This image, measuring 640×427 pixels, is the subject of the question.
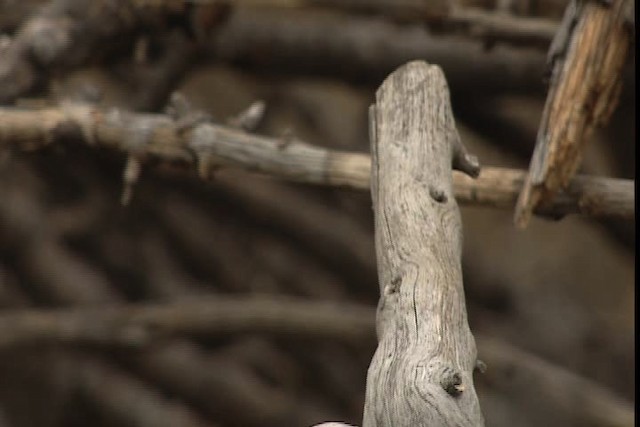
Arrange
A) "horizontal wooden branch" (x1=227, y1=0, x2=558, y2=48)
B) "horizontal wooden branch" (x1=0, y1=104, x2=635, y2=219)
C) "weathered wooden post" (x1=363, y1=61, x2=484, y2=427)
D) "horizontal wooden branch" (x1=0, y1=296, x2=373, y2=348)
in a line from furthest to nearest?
"horizontal wooden branch" (x1=0, y1=296, x2=373, y2=348) → "horizontal wooden branch" (x1=227, y1=0, x2=558, y2=48) → "horizontal wooden branch" (x1=0, y1=104, x2=635, y2=219) → "weathered wooden post" (x1=363, y1=61, x2=484, y2=427)

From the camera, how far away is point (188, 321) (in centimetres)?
374

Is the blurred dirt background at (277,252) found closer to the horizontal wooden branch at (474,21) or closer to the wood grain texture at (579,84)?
the horizontal wooden branch at (474,21)

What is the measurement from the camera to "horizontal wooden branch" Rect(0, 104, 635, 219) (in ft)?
7.26

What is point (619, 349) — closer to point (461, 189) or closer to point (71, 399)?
point (71, 399)

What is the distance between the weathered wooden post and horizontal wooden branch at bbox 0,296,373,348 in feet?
5.74

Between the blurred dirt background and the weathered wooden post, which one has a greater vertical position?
the weathered wooden post

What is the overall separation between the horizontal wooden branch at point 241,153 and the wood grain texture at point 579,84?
0.10 meters

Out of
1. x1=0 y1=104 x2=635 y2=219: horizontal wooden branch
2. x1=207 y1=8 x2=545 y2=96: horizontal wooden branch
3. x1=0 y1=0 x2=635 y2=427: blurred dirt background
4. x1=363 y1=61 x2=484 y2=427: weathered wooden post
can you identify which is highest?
x1=363 y1=61 x2=484 y2=427: weathered wooden post

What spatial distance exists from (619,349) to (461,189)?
7.56ft

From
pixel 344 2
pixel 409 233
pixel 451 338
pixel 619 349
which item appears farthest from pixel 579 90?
pixel 619 349

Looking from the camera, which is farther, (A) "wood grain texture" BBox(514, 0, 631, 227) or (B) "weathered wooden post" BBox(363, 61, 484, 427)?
(A) "wood grain texture" BBox(514, 0, 631, 227)

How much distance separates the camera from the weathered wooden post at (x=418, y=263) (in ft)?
4.49

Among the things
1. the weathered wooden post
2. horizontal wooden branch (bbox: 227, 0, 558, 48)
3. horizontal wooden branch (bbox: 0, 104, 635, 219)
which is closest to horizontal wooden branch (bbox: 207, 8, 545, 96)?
horizontal wooden branch (bbox: 227, 0, 558, 48)

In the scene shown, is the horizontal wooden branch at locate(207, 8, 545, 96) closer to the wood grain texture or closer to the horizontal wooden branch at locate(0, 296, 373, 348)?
the horizontal wooden branch at locate(0, 296, 373, 348)
